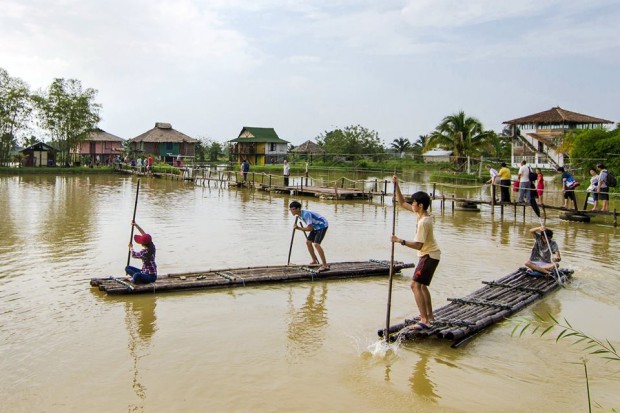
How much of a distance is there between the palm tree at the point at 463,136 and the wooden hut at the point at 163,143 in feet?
80.3

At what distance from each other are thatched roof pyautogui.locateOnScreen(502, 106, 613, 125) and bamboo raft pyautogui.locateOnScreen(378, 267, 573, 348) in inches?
1563

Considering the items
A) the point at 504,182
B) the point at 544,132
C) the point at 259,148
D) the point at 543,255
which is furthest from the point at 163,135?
the point at 543,255

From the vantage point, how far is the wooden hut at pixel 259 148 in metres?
58.6

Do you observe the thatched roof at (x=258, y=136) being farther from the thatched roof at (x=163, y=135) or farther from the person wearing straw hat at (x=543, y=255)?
the person wearing straw hat at (x=543, y=255)

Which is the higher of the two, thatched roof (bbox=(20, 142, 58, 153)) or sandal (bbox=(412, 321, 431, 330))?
→ thatched roof (bbox=(20, 142, 58, 153))

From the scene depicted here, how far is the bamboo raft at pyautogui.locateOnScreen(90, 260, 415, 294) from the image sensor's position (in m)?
8.24

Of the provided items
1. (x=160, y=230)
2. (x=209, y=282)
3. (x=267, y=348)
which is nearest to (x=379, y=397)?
(x=267, y=348)

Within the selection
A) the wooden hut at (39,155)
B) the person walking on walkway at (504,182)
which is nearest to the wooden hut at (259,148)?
the wooden hut at (39,155)

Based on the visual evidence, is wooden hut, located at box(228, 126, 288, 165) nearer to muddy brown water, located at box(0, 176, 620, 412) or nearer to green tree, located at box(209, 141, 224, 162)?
green tree, located at box(209, 141, 224, 162)

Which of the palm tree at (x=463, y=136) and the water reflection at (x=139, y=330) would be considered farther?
the palm tree at (x=463, y=136)

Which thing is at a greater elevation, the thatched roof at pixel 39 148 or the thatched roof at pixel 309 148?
the thatched roof at pixel 309 148

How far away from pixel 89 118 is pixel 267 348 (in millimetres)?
44314

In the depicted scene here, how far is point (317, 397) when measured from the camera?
207 inches

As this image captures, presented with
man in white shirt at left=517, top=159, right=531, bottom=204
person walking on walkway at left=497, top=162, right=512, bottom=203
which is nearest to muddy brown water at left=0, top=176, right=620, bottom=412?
man in white shirt at left=517, top=159, right=531, bottom=204
